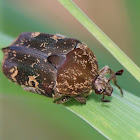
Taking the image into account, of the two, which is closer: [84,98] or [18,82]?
[84,98]

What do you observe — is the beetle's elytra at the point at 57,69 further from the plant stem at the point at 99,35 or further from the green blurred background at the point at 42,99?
the plant stem at the point at 99,35

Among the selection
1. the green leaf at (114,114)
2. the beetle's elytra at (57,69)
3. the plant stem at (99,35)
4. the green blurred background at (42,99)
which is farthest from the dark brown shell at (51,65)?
the plant stem at (99,35)

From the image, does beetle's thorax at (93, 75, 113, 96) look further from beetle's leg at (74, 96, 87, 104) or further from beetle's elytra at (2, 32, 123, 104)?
beetle's leg at (74, 96, 87, 104)

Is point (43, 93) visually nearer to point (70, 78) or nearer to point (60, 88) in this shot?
point (60, 88)

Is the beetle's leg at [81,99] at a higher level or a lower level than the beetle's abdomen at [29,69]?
higher

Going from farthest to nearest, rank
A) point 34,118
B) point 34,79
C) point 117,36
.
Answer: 1. point 117,36
2. point 34,118
3. point 34,79

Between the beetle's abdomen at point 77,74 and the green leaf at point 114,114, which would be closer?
the green leaf at point 114,114

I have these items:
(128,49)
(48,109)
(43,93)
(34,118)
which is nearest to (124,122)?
(43,93)
